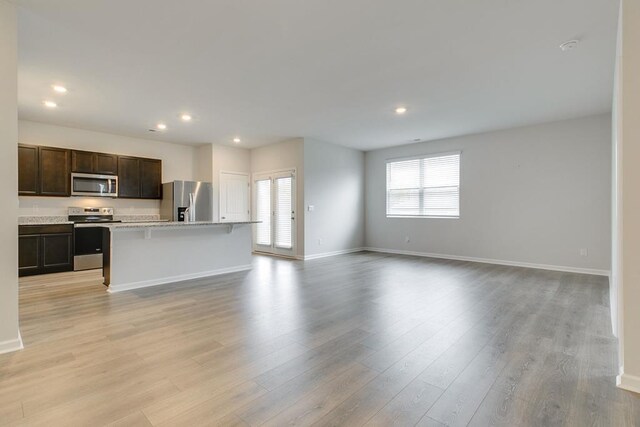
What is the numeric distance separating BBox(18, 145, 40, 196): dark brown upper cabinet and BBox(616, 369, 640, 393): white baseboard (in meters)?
8.00

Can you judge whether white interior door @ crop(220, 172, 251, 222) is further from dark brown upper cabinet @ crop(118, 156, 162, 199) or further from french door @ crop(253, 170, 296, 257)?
dark brown upper cabinet @ crop(118, 156, 162, 199)

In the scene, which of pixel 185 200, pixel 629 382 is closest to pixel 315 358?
pixel 629 382

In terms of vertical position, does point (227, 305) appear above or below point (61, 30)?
below

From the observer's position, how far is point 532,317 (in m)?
3.32

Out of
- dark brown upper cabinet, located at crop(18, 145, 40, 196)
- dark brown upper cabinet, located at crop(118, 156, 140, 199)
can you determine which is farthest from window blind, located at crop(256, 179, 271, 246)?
dark brown upper cabinet, located at crop(18, 145, 40, 196)

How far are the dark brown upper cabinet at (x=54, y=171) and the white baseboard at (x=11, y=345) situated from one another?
14.0ft

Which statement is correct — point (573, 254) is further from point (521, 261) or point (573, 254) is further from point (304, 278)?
point (304, 278)

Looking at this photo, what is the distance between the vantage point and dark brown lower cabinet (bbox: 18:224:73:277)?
5.23 metres

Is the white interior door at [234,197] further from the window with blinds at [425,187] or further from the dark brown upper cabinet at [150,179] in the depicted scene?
the window with blinds at [425,187]

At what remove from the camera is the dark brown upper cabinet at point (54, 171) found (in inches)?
223

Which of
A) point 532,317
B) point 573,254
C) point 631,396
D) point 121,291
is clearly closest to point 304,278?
point 121,291

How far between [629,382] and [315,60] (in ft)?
12.3

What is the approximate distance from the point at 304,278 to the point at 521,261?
437 centimetres

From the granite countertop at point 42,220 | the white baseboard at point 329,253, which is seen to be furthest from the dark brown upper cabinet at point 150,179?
the white baseboard at point 329,253
